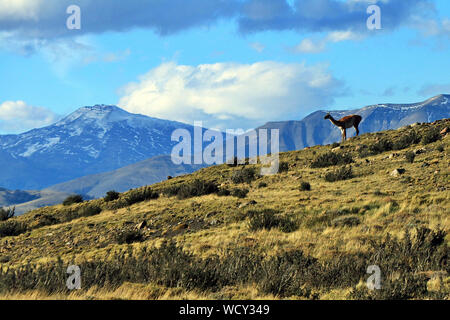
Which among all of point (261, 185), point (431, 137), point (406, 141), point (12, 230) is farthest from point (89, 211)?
point (431, 137)

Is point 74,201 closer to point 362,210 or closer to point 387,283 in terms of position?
point 362,210

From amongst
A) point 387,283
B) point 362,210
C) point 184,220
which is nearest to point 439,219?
point 362,210

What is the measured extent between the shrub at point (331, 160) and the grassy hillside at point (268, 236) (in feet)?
0.26

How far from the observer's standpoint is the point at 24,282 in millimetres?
9109

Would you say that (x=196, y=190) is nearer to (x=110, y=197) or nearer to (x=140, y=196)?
(x=140, y=196)

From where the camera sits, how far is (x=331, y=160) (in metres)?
28.0

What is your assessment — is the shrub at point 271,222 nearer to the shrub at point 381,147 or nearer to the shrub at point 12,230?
the shrub at point 12,230

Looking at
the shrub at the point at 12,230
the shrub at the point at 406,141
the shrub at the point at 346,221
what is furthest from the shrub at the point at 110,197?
the shrub at the point at 406,141

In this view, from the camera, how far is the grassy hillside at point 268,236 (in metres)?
9.12

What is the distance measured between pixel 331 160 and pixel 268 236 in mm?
14739

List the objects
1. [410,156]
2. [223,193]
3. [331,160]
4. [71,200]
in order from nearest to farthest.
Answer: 1. [223,193]
2. [410,156]
3. [331,160]
4. [71,200]

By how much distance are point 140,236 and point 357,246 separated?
8.60 metres

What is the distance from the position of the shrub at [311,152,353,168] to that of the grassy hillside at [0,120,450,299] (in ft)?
0.26

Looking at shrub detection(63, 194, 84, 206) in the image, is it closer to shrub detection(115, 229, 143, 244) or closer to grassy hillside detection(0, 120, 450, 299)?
grassy hillside detection(0, 120, 450, 299)
